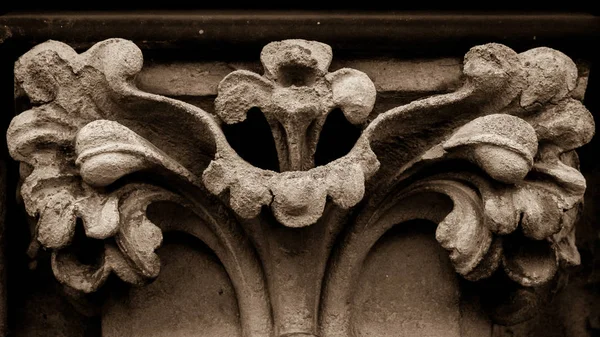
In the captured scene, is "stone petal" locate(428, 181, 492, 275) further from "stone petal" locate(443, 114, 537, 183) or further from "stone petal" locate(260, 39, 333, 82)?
"stone petal" locate(260, 39, 333, 82)

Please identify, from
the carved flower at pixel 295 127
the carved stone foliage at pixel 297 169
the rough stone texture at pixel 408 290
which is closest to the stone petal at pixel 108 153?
the carved stone foliage at pixel 297 169

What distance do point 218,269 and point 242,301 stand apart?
0.07 m

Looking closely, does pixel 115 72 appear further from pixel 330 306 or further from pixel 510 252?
pixel 510 252

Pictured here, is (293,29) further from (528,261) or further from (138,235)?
(528,261)

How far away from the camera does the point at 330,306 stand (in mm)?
2359

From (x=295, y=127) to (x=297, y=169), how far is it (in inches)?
2.5

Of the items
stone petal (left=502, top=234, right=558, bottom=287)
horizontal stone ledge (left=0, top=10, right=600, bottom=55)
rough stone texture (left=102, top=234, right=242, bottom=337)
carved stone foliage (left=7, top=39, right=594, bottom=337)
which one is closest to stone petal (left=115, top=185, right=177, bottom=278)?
carved stone foliage (left=7, top=39, right=594, bottom=337)

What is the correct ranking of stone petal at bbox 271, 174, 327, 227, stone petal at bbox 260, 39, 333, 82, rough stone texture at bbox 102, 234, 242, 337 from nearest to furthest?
1. stone petal at bbox 271, 174, 327, 227
2. stone petal at bbox 260, 39, 333, 82
3. rough stone texture at bbox 102, 234, 242, 337

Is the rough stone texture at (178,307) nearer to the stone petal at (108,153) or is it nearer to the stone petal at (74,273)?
the stone petal at (74,273)

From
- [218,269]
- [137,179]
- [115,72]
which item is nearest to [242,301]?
[218,269]

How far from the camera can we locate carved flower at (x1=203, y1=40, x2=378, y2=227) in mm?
2189

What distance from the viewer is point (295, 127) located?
2271mm

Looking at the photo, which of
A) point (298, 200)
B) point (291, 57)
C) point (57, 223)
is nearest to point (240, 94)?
point (291, 57)

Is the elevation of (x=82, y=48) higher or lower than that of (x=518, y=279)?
higher
